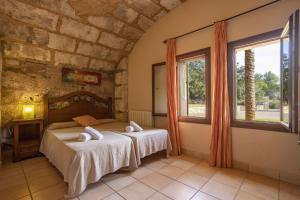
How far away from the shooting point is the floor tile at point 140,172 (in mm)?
2472

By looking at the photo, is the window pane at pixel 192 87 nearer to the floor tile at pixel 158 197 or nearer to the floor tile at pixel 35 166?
the floor tile at pixel 158 197

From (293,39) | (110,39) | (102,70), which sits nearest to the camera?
(293,39)

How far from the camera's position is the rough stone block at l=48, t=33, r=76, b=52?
11.1 feet

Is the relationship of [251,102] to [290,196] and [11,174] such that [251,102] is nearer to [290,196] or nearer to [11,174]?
[290,196]

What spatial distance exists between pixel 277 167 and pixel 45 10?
454 centimetres

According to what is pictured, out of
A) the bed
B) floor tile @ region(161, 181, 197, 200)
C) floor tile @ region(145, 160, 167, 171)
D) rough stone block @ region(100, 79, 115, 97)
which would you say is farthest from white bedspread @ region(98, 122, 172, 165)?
rough stone block @ region(100, 79, 115, 97)

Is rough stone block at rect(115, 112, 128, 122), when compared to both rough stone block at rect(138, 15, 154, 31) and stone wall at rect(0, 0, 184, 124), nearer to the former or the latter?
stone wall at rect(0, 0, 184, 124)

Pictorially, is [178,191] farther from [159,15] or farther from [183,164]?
[159,15]

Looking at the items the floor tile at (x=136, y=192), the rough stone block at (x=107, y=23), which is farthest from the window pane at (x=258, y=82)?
the rough stone block at (x=107, y=23)

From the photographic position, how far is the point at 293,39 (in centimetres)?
185

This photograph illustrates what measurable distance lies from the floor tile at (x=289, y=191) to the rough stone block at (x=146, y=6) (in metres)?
3.80

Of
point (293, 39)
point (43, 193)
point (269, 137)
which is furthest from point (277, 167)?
point (43, 193)

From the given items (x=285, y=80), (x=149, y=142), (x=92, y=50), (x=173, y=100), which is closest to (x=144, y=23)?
(x=92, y=50)

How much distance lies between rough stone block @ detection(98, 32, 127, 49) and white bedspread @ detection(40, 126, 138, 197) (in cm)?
244
